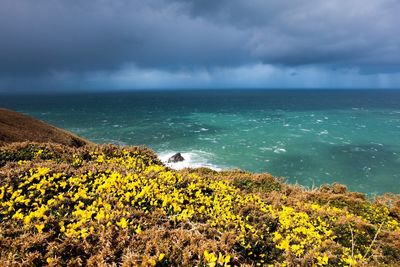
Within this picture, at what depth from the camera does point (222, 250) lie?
17.4ft

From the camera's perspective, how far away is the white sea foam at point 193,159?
44219 millimetres

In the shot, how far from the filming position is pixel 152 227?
Answer: 5641mm

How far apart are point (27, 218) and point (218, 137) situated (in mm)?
66317

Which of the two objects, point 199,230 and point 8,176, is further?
point 8,176

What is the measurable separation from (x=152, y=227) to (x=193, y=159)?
4314 centimetres

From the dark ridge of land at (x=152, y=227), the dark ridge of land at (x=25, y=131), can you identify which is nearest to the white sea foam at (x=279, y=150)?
the dark ridge of land at (x=25, y=131)

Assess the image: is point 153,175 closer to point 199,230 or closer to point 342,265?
point 199,230

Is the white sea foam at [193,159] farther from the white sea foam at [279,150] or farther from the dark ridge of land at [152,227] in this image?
the dark ridge of land at [152,227]

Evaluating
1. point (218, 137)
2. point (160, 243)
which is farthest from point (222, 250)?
point (218, 137)

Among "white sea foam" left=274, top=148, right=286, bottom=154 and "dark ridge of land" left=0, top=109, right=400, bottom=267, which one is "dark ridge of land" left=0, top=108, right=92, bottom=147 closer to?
"dark ridge of land" left=0, top=109, right=400, bottom=267

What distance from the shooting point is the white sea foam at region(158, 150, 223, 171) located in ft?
145

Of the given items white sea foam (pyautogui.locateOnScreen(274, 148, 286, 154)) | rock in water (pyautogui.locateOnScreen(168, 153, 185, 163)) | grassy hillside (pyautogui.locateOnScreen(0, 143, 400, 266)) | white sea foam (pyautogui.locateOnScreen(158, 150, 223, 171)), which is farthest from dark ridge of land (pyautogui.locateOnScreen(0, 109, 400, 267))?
white sea foam (pyautogui.locateOnScreen(274, 148, 286, 154))

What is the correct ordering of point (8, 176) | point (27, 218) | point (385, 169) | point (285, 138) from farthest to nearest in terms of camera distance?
1. point (285, 138)
2. point (385, 169)
3. point (8, 176)
4. point (27, 218)

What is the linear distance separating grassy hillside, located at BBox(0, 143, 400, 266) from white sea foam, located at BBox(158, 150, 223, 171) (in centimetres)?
3398
